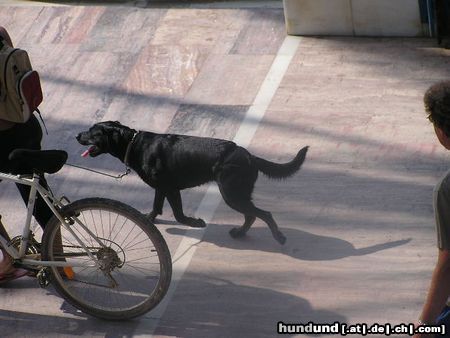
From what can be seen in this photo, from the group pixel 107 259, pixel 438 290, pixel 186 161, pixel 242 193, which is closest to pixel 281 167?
pixel 242 193

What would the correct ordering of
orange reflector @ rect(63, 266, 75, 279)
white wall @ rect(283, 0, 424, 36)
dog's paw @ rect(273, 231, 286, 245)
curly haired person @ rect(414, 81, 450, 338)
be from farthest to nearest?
white wall @ rect(283, 0, 424, 36) → dog's paw @ rect(273, 231, 286, 245) → orange reflector @ rect(63, 266, 75, 279) → curly haired person @ rect(414, 81, 450, 338)

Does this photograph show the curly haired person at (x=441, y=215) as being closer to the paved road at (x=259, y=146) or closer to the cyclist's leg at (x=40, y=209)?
the paved road at (x=259, y=146)

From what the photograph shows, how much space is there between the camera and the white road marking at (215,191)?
5.60 m

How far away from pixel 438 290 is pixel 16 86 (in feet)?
8.47

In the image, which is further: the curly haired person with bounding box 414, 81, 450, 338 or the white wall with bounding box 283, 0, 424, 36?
the white wall with bounding box 283, 0, 424, 36

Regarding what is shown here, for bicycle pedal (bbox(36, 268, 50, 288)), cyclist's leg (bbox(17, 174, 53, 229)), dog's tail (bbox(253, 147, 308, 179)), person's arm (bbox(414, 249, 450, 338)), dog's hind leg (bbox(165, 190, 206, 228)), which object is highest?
person's arm (bbox(414, 249, 450, 338))

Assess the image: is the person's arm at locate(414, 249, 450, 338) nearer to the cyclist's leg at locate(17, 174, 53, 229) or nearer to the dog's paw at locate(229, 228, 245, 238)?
the dog's paw at locate(229, 228, 245, 238)

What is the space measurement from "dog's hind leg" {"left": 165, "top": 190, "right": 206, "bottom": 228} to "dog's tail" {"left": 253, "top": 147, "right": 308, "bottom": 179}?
53cm

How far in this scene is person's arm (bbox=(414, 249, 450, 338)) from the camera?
3781mm

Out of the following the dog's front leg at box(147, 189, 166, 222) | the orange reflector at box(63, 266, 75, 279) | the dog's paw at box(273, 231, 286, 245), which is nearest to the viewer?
the orange reflector at box(63, 266, 75, 279)

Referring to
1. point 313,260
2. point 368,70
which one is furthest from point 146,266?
point 368,70

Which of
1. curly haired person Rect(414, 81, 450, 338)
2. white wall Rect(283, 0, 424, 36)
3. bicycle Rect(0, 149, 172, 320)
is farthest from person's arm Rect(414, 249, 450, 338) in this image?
white wall Rect(283, 0, 424, 36)

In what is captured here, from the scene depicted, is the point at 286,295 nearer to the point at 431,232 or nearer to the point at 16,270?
the point at 431,232

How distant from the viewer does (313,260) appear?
19.2 feet
